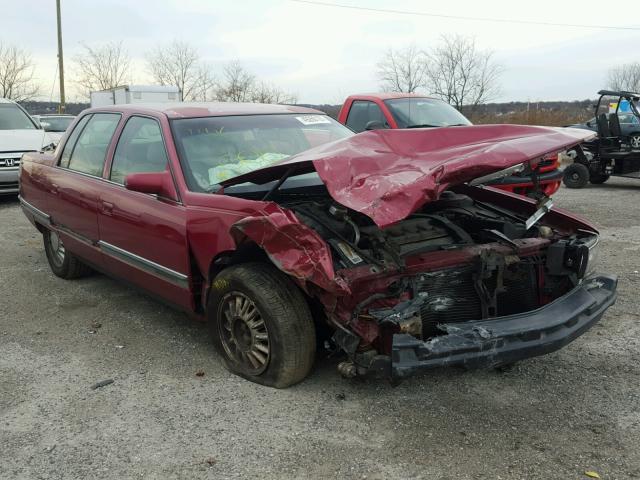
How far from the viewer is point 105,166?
14.4 feet

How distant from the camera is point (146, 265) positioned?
389 cm

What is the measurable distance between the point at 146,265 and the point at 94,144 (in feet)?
4.69

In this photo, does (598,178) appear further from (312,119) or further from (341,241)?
(341,241)

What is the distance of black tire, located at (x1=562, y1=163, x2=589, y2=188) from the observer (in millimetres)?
11789

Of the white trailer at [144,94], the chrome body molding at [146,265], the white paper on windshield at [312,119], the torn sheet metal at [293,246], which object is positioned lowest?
the chrome body molding at [146,265]

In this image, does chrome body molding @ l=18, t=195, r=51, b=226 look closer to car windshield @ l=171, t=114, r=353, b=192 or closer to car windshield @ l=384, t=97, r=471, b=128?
car windshield @ l=171, t=114, r=353, b=192

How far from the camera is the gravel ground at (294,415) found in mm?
2623

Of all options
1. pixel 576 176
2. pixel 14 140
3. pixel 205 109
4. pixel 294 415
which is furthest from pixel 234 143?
pixel 576 176

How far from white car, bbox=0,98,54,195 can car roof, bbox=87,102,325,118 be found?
5.89m

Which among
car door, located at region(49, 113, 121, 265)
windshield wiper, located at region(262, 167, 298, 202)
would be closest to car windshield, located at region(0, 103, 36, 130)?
car door, located at region(49, 113, 121, 265)

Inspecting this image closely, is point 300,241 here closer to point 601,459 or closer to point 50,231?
point 601,459

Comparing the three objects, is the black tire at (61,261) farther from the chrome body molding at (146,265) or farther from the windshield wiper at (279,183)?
the windshield wiper at (279,183)

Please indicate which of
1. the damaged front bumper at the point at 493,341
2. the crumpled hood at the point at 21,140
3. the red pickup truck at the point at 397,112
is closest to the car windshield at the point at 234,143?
the damaged front bumper at the point at 493,341

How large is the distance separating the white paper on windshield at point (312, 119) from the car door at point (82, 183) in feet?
4.69
